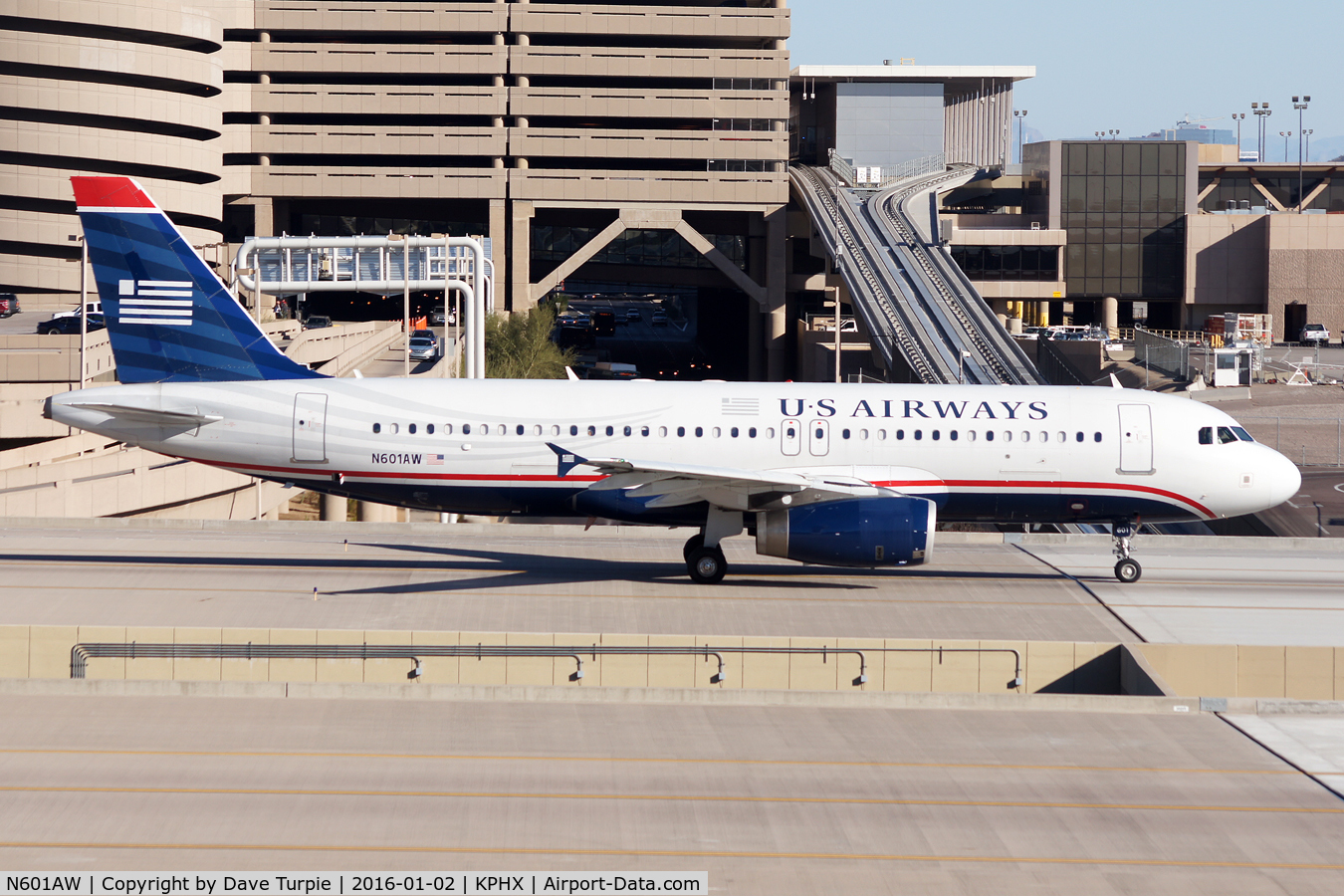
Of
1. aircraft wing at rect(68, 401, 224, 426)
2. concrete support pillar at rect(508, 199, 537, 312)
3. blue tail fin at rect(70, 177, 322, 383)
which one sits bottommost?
aircraft wing at rect(68, 401, 224, 426)

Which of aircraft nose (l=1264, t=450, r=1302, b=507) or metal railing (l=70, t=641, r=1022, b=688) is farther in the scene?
aircraft nose (l=1264, t=450, r=1302, b=507)

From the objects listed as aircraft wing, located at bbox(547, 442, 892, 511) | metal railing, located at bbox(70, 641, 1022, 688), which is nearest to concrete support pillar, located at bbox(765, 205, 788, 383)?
aircraft wing, located at bbox(547, 442, 892, 511)

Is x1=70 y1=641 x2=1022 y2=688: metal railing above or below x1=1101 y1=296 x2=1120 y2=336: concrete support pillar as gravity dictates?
below

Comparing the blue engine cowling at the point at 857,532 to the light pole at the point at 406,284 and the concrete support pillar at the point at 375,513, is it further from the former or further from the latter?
the light pole at the point at 406,284

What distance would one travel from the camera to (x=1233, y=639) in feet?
85.8

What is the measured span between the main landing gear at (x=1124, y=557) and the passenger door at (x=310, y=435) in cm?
1786

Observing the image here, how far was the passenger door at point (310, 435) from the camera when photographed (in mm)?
29688

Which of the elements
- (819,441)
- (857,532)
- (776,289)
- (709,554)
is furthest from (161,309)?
(776,289)

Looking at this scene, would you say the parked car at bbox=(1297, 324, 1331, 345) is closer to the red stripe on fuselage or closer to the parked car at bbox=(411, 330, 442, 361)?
the parked car at bbox=(411, 330, 442, 361)

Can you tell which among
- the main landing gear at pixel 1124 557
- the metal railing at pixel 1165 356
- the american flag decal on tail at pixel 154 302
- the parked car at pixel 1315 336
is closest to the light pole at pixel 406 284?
the american flag decal on tail at pixel 154 302

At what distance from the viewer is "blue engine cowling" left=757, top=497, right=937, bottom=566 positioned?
27.7 metres

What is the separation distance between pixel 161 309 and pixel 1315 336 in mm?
99837

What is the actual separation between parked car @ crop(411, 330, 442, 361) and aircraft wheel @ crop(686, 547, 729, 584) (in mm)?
57691

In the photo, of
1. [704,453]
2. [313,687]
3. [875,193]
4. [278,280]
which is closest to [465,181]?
[875,193]
